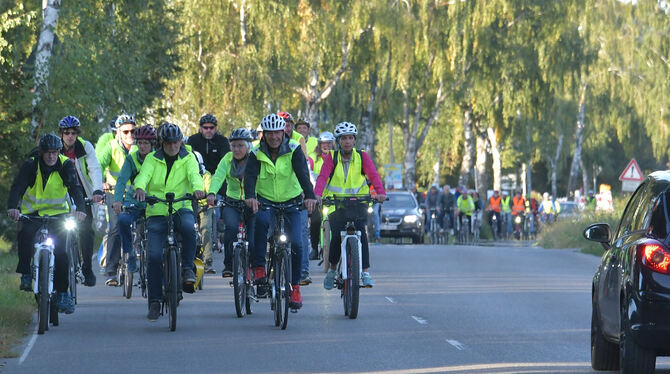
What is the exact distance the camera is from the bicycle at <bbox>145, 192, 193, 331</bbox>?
13164mm

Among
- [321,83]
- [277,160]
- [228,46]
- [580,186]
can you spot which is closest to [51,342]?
[277,160]

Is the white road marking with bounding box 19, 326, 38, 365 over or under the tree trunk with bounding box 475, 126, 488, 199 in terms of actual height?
under

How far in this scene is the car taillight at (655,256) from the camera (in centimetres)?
873

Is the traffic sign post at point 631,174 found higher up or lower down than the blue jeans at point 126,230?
higher up

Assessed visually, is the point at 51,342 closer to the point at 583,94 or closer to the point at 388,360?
the point at 388,360

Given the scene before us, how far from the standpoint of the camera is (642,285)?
8797 millimetres

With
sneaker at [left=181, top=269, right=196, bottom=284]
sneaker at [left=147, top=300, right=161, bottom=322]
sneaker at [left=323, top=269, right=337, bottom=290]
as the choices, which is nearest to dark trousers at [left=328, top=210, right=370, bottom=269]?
sneaker at [left=323, top=269, right=337, bottom=290]

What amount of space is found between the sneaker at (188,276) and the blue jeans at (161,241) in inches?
1.7

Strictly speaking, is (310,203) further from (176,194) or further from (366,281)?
(366,281)

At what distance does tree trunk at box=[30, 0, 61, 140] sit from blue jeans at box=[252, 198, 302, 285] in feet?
37.9

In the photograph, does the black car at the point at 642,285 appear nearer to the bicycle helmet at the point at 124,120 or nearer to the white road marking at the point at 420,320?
the white road marking at the point at 420,320

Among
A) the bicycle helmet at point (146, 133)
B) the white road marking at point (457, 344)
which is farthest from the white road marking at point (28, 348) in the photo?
the white road marking at point (457, 344)

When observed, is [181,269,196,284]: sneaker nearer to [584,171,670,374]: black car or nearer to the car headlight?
[584,171,670,374]: black car

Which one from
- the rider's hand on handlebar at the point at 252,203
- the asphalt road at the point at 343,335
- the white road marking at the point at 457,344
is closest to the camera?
the asphalt road at the point at 343,335
